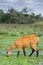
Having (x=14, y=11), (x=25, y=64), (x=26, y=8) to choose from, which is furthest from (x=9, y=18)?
(x=25, y=64)

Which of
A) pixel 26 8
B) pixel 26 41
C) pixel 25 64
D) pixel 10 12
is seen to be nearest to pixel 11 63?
pixel 25 64

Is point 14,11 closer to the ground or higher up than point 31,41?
closer to the ground

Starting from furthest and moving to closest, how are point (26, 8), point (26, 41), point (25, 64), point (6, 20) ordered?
point (26, 8) → point (6, 20) → point (26, 41) → point (25, 64)

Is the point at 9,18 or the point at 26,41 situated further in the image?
the point at 9,18

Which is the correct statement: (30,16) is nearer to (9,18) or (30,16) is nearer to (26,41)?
(9,18)

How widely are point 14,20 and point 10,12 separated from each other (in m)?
4.71

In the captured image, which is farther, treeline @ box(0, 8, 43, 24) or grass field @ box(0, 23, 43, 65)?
treeline @ box(0, 8, 43, 24)

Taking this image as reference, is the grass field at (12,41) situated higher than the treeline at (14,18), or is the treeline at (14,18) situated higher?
the grass field at (12,41)

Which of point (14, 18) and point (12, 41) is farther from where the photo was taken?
point (14, 18)

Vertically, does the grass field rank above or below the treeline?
above

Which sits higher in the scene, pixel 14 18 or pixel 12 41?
pixel 12 41

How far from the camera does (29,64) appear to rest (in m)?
12.6

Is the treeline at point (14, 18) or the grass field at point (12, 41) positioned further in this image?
the treeline at point (14, 18)

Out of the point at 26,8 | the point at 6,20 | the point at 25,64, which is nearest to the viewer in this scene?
the point at 25,64
